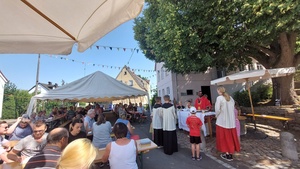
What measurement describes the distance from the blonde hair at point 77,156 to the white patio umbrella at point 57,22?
43.0 inches

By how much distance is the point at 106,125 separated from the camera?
4.53 metres

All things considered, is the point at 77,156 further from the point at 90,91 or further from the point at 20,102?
the point at 20,102

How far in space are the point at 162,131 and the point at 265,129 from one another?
5328 mm

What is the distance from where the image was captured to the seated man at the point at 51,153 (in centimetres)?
187

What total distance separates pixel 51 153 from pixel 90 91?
6.36 meters

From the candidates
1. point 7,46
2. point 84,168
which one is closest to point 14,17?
point 7,46

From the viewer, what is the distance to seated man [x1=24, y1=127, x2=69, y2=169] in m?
1.87

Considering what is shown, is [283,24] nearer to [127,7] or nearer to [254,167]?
[254,167]

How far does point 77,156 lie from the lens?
160 centimetres

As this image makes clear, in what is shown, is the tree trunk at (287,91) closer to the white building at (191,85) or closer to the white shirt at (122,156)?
the white building at (191,85)

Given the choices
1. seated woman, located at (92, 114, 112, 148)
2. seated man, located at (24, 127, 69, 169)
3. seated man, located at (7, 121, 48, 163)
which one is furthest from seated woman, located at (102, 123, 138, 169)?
seated woman, located at (92, 114, 112, 148)

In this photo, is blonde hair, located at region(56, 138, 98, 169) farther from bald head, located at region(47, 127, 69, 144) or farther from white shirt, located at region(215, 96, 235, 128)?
white shirt, located at region(215, 96, 235, 128)

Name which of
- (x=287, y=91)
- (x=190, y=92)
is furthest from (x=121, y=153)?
(x=190, y=92)

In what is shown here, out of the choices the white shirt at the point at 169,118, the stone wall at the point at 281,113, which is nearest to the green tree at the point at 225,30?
the stone wall at the point at 281,113
